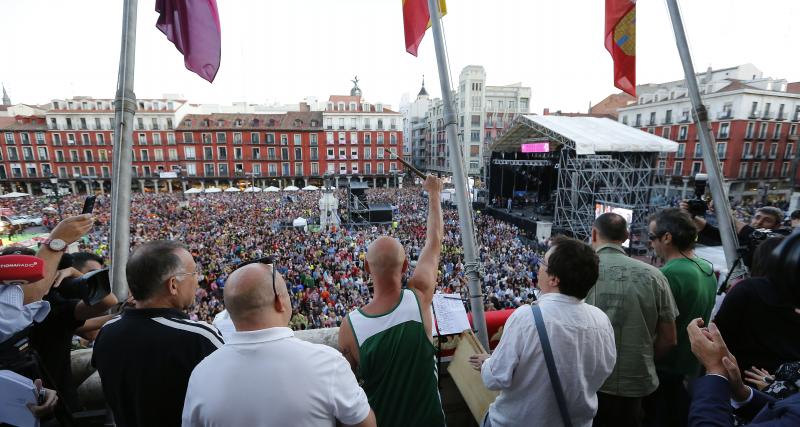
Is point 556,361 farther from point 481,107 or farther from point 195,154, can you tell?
point 195,154

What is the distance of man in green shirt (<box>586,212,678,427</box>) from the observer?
2016 millimetres

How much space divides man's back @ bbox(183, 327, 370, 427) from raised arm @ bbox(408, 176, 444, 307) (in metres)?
0.68

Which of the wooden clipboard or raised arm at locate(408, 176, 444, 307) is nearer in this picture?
raised arm at locate(408, 176, 444, 307)

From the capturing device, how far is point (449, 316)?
2322mm

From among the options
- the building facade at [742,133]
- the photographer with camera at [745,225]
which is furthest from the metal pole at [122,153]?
the building facade at [742,133]

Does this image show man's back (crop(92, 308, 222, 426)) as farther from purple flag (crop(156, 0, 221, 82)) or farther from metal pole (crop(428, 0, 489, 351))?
purple flag (crop(156, 0, 221, 82))

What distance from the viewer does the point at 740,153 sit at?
31656mm

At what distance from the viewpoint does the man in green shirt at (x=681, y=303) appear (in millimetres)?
2260

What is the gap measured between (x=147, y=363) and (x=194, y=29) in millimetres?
2530

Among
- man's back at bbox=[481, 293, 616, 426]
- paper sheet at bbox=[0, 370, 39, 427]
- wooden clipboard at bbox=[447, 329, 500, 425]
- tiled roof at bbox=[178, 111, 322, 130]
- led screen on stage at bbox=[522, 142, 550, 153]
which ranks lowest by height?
wooden clipboard at bbox=[447, 329, 500, 425]

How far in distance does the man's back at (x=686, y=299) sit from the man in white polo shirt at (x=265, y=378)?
2130 millimetres

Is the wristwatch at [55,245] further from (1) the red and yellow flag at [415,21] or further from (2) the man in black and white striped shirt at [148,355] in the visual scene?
(1) the red and yellow flag at [415,21]

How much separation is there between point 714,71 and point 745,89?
962cm

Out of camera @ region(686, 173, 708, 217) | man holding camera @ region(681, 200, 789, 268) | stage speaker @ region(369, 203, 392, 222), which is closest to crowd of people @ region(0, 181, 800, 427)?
camera @ region(686, 173, 708, 217)
